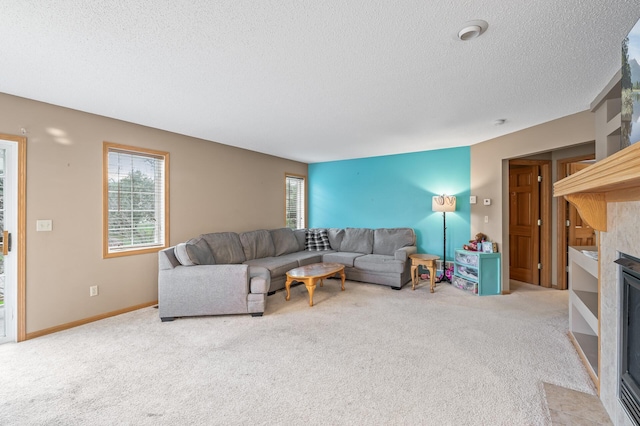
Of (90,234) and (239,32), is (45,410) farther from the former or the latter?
(239,32)

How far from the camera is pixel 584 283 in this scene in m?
2.72

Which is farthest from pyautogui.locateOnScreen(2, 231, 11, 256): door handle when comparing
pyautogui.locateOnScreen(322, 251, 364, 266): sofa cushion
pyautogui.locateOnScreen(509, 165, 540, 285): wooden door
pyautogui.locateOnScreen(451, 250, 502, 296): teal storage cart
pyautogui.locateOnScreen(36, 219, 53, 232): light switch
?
pyautogui.locateOnScreen(509, 165, 540, 285): wooden door

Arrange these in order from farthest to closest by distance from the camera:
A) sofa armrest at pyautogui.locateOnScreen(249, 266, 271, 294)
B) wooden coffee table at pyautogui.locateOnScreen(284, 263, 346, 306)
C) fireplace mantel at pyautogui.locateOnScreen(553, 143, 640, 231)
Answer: wooden coffee table at pyautogui.locateOnScreen(284, 263, 346, 306) < sofa armrest at pyautogui.locateOnScreen(249, 266, 271, 294) < fireplace mantel at pyautogui.locateOnScreen(553, 143, 640, 231)

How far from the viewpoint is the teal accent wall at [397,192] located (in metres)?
5.02

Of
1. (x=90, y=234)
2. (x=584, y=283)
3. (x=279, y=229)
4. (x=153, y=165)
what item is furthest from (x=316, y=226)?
(x=584, y=283)

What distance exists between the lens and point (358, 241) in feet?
18.5

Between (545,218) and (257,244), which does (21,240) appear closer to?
(257,244)

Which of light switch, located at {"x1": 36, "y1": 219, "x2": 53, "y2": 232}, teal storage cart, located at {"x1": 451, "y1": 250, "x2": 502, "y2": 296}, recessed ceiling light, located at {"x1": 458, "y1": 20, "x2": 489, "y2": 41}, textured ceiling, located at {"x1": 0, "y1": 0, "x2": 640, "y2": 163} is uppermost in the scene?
textured ceiling, located at {"x1": 0, "y1": 0, "x2": 640, "y2": 163}

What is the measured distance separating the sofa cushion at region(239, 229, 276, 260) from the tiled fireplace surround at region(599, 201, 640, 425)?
4165 mm

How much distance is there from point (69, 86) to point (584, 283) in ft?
17.0

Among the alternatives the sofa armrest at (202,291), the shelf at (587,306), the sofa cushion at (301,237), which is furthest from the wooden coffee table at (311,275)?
the shelf at (587,306)

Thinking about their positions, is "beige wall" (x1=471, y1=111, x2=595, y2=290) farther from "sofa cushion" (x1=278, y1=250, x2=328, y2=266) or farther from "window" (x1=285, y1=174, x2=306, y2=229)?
"window" (x1=285, y1=174, x2=306, y2=229)

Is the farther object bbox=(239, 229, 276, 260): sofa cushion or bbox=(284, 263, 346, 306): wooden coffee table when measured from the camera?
bbox=(239, 229, 276, 260): sofa cushion

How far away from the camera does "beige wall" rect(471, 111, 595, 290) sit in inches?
134
